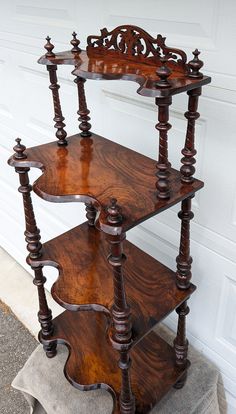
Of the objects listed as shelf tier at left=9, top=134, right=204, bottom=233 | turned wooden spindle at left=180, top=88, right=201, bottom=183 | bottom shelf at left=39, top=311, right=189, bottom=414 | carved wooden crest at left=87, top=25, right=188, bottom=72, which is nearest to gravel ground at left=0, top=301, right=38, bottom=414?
bottom shelf at left=39, top=311, right=189, bottom=414

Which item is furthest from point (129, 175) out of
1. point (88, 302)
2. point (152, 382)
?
point (152, 382)

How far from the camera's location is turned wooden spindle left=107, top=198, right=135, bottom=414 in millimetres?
606

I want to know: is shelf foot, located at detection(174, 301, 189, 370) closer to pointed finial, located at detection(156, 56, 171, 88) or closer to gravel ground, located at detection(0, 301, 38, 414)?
pointed finial, located at detection(156, 56, 171, 88)

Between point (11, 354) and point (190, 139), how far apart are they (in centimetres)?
124

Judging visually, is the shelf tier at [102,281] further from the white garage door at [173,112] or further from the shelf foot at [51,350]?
the shelf foot at [51,350]

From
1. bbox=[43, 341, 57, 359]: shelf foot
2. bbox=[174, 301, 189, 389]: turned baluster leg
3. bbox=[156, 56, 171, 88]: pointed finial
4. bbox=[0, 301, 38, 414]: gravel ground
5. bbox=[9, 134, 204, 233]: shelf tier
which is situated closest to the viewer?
bbox=[156, 56, 171, 88]: pointed finial

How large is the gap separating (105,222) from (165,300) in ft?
1.05

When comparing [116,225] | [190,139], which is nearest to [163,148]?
[190,139]

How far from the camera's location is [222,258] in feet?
3.13

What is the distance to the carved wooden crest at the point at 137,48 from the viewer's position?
67 cm

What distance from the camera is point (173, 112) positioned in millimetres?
905

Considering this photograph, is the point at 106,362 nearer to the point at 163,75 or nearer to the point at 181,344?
the point at 181,344

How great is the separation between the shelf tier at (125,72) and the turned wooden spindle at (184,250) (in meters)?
0.23

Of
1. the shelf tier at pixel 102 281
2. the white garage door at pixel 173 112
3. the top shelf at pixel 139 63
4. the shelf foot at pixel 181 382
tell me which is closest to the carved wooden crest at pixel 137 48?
the top shelf at pixel 139 63
